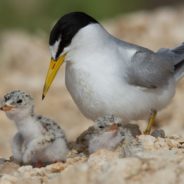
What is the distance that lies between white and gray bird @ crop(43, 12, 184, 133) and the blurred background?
188cm

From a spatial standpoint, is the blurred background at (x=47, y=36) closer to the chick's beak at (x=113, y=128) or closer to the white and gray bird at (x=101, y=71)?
the white and gray bird at (x=101, y=71)

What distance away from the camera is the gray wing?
28.9 feet

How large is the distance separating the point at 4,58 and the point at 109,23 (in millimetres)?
2364

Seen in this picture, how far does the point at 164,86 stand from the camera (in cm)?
923

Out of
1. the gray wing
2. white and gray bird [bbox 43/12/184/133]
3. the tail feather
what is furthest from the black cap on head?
the tail feather

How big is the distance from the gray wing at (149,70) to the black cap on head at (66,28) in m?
0.60

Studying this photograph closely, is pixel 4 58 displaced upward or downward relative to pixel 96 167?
downward

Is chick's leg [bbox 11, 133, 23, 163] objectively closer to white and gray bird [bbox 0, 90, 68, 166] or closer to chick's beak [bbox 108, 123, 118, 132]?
white and gray bird [bbox 0, 90, 68, 166]

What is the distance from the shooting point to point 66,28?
8688 mm

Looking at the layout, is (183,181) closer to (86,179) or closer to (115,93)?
(86,179)

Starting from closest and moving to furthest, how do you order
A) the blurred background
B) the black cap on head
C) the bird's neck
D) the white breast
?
the white breast
the black cap on head
the bird's neck
the blurred background

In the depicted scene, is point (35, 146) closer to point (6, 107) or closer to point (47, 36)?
point (6, 107)

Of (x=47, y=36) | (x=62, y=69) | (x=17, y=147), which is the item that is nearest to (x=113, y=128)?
(x=17, y=147)

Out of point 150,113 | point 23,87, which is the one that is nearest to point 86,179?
point 150,113
